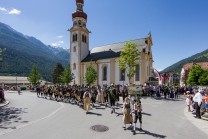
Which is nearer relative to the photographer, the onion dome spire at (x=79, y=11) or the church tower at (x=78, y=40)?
the onion dome spire at (x=79, y=11)

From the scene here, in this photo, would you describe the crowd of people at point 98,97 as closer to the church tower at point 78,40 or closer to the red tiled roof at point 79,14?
the church tower at point 78,40

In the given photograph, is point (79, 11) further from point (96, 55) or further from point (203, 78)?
point (203, 78)

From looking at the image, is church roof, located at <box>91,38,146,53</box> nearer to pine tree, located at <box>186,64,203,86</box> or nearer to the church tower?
the church tower

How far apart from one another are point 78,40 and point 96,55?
7.14 metres

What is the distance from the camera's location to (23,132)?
7074 mm

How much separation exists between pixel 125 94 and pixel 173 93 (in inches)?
338

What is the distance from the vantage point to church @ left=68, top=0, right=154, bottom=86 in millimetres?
39000

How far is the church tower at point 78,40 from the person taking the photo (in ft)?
148

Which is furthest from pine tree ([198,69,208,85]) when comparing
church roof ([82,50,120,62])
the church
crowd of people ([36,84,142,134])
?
crowd of people ([36,84,142,134])

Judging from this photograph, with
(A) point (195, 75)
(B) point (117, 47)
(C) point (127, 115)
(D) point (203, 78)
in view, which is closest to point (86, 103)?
(C) point (127, 115)

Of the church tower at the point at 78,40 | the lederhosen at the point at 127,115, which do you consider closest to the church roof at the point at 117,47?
the church tower at the point at 78,40

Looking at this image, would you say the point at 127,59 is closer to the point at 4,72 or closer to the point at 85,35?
the point at 85,35

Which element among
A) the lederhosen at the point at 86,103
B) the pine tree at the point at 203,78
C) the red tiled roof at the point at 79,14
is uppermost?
the red tiled roof at the point at 79,14

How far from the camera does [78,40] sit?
150ft
